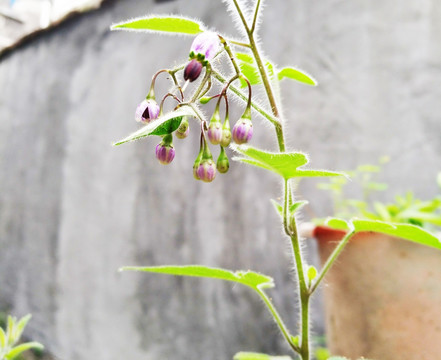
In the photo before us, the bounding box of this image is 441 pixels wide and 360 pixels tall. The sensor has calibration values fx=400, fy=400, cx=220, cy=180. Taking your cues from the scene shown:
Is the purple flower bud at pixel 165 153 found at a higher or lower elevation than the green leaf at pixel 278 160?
higher

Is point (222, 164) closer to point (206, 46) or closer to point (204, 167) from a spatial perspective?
point (204, 167)

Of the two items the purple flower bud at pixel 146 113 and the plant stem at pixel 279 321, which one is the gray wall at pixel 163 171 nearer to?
the plant stem at pixel 279 321

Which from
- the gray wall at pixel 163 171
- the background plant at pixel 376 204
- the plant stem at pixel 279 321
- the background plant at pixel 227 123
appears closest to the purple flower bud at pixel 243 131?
the background plant at pixel 227 123

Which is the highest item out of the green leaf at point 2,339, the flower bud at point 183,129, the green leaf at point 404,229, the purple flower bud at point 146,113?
the purple flower bud at point 146,113

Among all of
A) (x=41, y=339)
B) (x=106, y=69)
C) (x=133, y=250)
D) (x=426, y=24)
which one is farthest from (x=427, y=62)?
(x=41, y=339)

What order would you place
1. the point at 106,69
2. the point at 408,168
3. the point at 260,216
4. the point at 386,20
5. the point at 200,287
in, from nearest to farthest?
the point at 408,168 → the point at 386,20 → the point at 260,216 → the point at 200,287 → the point at 106,69

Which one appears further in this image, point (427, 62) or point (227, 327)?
point (227, 327)

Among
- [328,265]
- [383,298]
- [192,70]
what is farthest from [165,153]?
[383,298]

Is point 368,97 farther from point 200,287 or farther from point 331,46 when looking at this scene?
point 200,287
